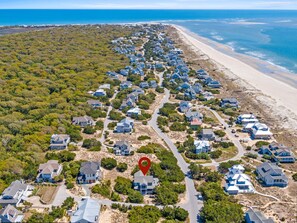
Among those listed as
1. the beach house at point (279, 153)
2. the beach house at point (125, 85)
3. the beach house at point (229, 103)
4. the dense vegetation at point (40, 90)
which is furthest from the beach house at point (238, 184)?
the beach house at point (125, 85)

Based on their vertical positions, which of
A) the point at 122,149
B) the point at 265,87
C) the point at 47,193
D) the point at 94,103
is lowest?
the point at 47,193

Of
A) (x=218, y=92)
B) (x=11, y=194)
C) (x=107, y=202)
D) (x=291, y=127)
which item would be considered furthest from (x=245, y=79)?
(x=11, y=194)

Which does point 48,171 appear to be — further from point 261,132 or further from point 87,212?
point 261,132

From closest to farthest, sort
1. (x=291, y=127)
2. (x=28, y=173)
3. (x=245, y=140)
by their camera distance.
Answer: (x=28, y=173) → (x=245, y=140) → (x=291, y=127)

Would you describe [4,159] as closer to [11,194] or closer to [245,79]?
[11,194]

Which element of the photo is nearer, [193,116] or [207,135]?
[207,135]

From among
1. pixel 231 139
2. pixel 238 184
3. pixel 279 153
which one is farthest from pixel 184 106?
pixel 238 184

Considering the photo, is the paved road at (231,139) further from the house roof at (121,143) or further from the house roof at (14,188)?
the house roof at (14,188)
